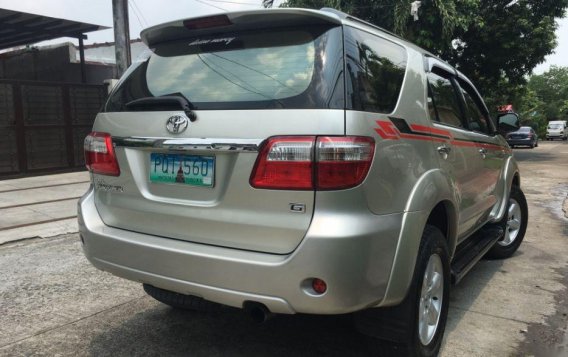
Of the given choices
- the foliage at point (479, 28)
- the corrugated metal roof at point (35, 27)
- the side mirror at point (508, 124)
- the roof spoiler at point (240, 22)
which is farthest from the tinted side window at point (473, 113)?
the foliage at point (479, 28)

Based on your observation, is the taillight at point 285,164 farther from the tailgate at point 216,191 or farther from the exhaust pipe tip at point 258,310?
the exhaust pipe tip at point 258,310

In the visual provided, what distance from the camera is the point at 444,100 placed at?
→ 11.1 ft

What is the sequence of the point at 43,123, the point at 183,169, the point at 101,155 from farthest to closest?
the point at 43,123
the point at 101,155
the point at 183,169

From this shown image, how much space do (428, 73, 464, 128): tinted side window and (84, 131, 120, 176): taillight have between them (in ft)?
6.16

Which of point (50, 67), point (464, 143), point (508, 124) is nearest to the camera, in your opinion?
point (464, 143)

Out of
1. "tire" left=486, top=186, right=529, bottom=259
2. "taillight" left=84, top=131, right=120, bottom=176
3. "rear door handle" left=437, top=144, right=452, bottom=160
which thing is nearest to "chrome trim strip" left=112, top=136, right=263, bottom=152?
"taillight" left=84, top=131, right=120, bottom=176

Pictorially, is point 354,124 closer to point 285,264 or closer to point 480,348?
point 285,264

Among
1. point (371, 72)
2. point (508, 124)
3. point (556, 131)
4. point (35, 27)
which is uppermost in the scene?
point (35, 27)

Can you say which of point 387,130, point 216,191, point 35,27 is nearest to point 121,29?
point 35,27

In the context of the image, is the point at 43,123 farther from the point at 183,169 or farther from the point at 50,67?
the point at 183,169

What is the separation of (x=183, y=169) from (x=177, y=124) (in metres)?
0.22

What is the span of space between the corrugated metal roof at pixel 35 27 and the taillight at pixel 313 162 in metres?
10.2

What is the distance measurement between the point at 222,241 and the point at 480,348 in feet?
6.04

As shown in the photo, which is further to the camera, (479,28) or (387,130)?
(479,28)
